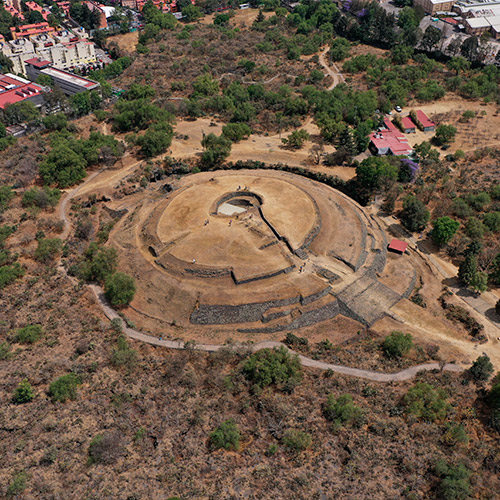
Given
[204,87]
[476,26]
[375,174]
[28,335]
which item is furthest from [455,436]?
[476,26]

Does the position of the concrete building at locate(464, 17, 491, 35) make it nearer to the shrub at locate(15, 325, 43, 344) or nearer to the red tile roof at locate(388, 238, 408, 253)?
the red tile roof at locate(388, 238, 408, 253)

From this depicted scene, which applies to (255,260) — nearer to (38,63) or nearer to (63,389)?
(63,389)

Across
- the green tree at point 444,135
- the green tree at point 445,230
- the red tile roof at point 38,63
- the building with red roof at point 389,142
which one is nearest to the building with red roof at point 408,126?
the building with red roof at point 389,142

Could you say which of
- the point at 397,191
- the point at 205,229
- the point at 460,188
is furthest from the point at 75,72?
the point at 460,188

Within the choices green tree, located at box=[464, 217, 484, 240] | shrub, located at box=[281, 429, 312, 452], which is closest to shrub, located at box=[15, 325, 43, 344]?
shrub, located at box=[281, 429, 312, 452]

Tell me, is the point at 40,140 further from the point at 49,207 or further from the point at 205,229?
the point at 205,229

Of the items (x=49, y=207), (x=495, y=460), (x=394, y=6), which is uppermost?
(x=394, y=6)
